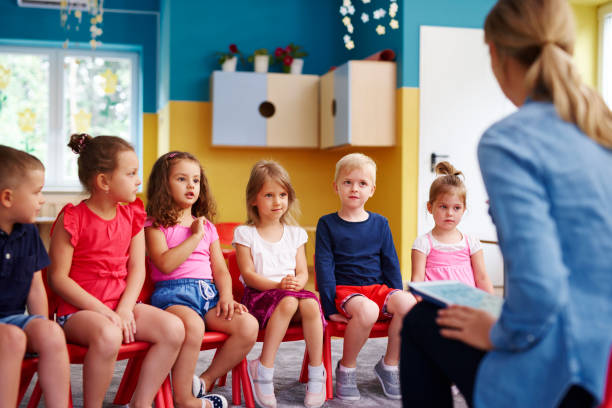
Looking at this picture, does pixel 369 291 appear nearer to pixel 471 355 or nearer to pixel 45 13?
pixel 471 355

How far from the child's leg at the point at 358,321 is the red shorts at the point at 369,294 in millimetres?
32

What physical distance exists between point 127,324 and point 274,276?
64 centimetres

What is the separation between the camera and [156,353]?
179 cm

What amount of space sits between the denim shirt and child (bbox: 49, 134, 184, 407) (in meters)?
1.10

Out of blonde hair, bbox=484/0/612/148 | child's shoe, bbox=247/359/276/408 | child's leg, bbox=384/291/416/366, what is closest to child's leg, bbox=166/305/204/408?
child's shoe, bbox=247/359/276/408

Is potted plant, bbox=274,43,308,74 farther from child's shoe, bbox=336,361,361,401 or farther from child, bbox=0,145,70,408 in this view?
child, bbox=0,145,70,408

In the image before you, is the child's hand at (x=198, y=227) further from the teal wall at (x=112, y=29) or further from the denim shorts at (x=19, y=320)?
the teal wall at (x=112, y=29)

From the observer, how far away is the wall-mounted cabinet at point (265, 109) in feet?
16.8

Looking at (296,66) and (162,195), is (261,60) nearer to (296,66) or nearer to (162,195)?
(296,66)

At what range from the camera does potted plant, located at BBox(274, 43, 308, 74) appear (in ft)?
17.5

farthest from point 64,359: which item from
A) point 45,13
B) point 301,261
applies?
point 45,13

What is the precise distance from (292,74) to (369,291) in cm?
337

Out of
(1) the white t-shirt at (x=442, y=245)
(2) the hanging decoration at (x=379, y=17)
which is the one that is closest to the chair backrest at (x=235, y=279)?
(1) the white t-shirt at (x=442, y=245)

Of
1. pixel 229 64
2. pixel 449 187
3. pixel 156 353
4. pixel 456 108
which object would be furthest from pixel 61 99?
pixel 156 353
